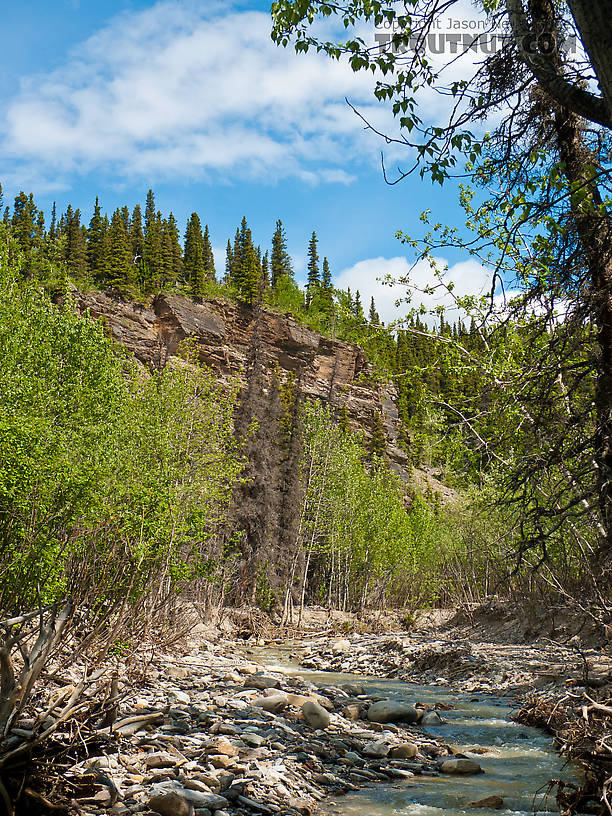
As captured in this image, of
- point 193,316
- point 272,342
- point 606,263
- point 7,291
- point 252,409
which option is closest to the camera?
point 606,263

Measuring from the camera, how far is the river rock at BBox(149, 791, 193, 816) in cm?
581

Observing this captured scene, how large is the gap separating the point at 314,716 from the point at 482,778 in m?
3.07

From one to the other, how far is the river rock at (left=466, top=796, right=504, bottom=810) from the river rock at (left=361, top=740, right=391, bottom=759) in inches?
90.0

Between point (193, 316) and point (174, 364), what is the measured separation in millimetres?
42255

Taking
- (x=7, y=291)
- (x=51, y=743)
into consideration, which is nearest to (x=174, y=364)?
(x=7, y=291)

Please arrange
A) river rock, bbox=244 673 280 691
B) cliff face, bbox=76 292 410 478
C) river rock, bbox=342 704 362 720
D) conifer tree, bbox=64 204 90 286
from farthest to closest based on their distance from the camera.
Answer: conifer tree, bbox=64 204 90 286 < cliff face, bbox=76 292 410 478 < river rock, bbox=244 673 280 691 < river rock, bbox=342 704 362 720

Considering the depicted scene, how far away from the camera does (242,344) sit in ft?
228

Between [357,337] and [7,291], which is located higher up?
[7,291]

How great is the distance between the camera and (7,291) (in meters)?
17.6

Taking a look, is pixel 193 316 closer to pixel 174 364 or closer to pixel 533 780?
pixel 174 364

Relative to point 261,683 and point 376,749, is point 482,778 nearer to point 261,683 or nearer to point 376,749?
point 376,749

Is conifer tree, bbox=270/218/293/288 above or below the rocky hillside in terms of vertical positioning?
above

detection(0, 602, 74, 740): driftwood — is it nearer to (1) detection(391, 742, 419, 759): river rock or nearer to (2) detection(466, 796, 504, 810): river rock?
(2) detection(466, 796, 504, 810): river rock

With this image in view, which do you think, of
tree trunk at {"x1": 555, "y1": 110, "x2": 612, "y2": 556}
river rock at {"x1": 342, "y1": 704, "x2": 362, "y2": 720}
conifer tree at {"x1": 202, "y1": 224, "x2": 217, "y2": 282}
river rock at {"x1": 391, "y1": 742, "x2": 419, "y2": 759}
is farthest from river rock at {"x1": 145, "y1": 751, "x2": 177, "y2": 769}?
conifer tree at {"x1": 202, "y1": 224, "x2": 217, "y2": 282}
